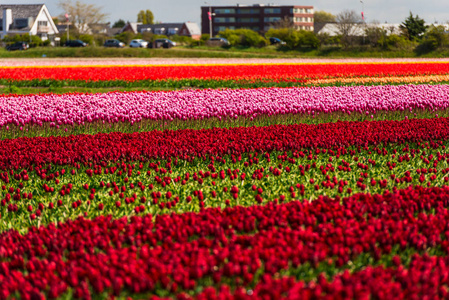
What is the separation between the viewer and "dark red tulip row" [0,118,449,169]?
10.1 meters

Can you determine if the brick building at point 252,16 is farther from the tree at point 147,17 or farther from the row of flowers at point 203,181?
the row of flowers at point 203,181

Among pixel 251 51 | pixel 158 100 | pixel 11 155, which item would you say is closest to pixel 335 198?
pixel 11 155

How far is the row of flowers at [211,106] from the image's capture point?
14.5m

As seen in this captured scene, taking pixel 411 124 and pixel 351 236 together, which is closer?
pixel 351 236

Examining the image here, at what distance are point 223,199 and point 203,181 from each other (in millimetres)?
978

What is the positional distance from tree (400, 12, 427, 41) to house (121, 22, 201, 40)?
237 ft

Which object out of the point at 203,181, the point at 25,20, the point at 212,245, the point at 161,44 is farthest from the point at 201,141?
the point at 25,20

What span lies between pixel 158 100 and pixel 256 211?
33.8 ft

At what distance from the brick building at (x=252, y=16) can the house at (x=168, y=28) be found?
2562 millimetres

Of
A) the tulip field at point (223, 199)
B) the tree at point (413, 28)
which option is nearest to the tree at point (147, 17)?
the tree at point (413, 28)

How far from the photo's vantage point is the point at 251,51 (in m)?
63.6

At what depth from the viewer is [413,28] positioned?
Answer: 6294cm

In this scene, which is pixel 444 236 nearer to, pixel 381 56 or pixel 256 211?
pixel 256 211

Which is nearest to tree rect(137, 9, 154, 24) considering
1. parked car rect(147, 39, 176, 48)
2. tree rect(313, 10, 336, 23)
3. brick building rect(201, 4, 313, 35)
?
brick building rect(201, 4, 313, 35)
